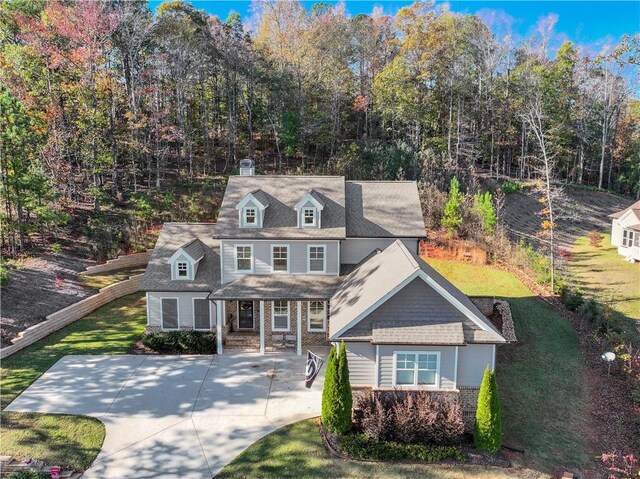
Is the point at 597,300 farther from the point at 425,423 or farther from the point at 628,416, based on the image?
the point at 425,423

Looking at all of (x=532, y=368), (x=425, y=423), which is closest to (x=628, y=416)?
(x=532, y=368)

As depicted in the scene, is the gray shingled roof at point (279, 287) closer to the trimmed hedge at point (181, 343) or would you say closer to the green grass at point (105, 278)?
the trimmed hedge at point (181, 343)

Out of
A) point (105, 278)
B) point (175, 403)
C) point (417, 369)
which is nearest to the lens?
point (417, 369)

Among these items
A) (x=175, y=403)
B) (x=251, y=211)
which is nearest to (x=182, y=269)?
(x=251, y=211)

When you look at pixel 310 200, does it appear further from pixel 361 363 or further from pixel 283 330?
pixel 361 363

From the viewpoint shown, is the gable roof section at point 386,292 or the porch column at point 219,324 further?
the porch column at point 219,324

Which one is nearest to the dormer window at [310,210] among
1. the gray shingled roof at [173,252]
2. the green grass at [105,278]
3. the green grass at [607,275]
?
the gray shingled roof at [173,252]

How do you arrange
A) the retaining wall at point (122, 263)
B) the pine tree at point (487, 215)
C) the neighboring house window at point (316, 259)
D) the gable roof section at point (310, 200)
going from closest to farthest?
the gable roof section at point (310, 200) → the neighboring house window at point (316, 259) → the retaining wall at point (122, 263) → the pine tree at point (487, 215)
